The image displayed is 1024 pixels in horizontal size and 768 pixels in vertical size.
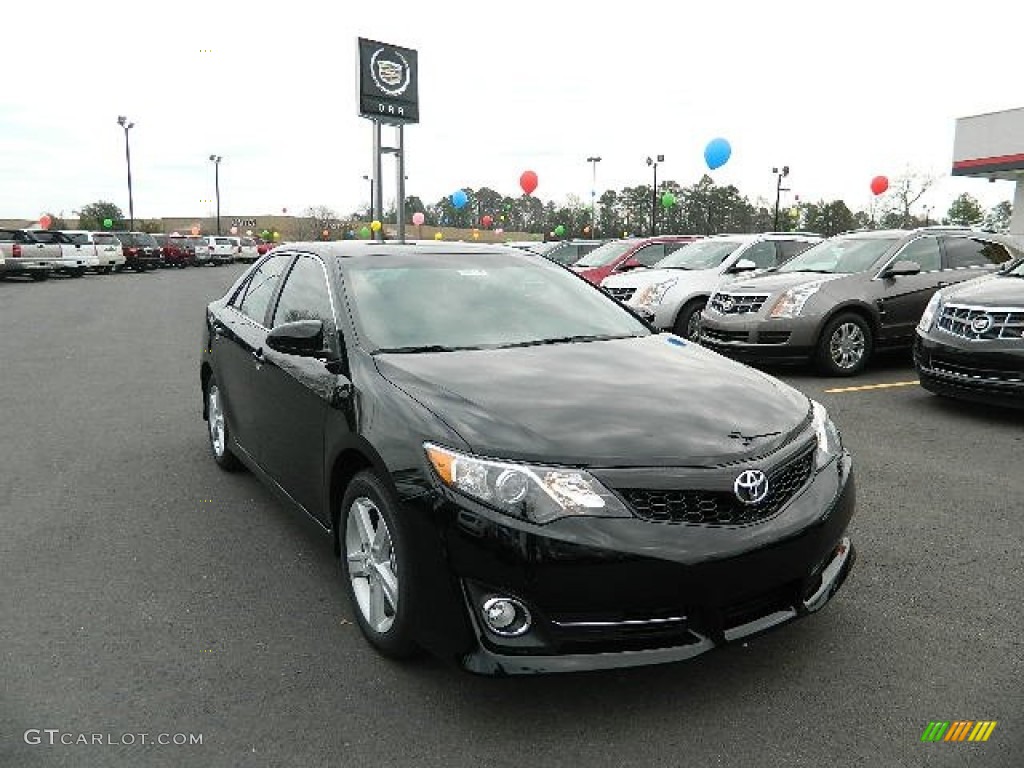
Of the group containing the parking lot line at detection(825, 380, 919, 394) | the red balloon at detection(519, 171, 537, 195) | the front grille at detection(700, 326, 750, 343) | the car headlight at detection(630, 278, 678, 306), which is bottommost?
the parking lot line at detection(825, 380, 919, 394)

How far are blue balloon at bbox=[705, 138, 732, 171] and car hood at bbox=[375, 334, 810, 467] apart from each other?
26.4m

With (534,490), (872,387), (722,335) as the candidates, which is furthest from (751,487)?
(722,335)

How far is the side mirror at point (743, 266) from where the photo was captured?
1134 cm

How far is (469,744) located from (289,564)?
1.65 m

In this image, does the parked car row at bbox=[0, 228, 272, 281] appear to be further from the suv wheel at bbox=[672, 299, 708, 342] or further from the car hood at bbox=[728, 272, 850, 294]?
the car hood at bbox=[728, 272, 850, 294]

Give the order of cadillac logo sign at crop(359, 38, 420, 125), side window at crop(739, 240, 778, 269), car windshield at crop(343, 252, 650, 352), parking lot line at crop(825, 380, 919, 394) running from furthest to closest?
1. cadillac logo sign at crop(359, 38, 420, 125)
2. side window at crop(739, 240, 778, 269)
3. parking lot line at crop(825, 380, 919, 394)
4. car windshield at crop(343, 252, 650, 352)

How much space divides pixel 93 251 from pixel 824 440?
35378 millimetres

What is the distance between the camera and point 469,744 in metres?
2.51

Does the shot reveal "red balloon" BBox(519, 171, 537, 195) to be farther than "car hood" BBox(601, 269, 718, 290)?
Yes

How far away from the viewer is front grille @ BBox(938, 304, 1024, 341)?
6242 millimetres

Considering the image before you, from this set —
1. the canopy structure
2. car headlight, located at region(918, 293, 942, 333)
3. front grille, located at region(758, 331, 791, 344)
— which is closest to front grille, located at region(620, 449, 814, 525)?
car headlight, located at region(918, 293, 942, 333)

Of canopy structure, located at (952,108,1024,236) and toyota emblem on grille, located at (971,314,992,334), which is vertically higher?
canopy structure, located at (952,108,1024,236)

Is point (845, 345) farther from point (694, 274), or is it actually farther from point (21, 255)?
point (21, 255)

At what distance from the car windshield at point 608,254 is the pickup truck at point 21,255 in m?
20.6
